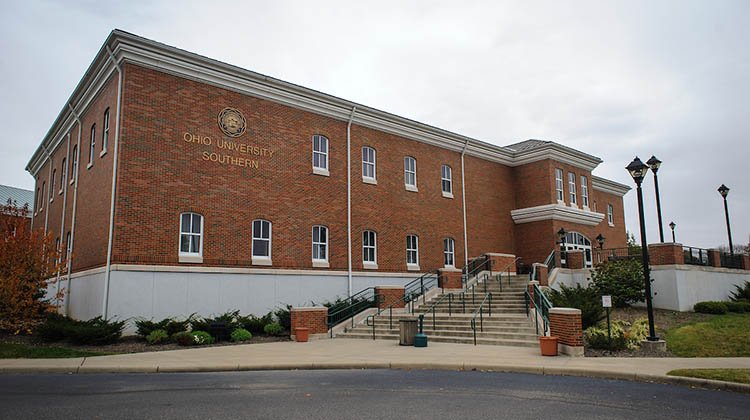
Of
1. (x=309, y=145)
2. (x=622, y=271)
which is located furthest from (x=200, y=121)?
(x=622, y=271)

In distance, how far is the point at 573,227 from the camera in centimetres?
3372

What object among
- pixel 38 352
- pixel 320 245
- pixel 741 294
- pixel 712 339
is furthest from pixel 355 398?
pixel 741 294

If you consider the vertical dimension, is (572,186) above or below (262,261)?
above

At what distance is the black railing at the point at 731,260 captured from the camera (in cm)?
2930

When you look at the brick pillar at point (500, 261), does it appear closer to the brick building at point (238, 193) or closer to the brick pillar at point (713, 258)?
the brick building at point (238, 193)

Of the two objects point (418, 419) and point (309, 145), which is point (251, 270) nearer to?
point (309, 145)

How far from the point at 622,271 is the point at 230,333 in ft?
54.8

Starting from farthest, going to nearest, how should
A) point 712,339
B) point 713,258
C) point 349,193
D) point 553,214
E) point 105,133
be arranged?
point 553,214 → point 713,258 → point 349,193 → point 105,133 → point 712,339

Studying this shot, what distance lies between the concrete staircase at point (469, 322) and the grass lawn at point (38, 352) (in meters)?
8.77

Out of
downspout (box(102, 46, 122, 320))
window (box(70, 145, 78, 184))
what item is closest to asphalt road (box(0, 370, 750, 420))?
downspout (box(102, 46, 122, 320))

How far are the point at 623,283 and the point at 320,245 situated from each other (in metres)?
13.1

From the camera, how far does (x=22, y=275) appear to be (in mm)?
19406

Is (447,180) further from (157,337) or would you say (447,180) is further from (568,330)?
(157,337)

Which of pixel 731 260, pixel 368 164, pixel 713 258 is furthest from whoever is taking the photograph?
pixel 731 260
